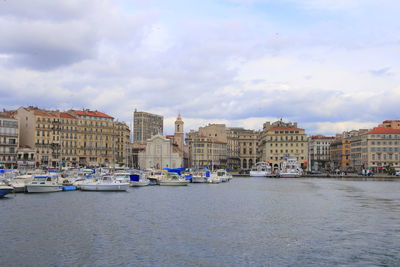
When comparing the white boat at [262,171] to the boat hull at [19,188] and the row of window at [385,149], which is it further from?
the boat hull at [19,188]

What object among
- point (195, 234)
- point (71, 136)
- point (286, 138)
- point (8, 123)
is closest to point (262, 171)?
point (286, 138)

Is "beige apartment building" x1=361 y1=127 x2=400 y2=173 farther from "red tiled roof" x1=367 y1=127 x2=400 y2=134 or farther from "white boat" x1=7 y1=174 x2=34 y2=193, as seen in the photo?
"white boat" x1=7 y1=174 x2=34 y2=193

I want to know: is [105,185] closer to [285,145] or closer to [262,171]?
[262,171]

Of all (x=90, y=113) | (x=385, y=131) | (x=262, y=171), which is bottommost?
(x=262, y=171)

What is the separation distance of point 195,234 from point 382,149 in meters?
132

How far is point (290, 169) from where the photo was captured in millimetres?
150000

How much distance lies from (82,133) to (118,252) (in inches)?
4539

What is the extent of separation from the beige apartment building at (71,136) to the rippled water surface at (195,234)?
78.4 m

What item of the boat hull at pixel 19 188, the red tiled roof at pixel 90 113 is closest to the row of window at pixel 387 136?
the red tiled roof at pixel 90 113

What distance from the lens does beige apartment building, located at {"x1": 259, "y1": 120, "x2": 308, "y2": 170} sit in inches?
6565

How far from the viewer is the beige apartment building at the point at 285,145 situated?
547 ft

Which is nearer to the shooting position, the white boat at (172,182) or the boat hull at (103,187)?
the boat hull at (103,187)

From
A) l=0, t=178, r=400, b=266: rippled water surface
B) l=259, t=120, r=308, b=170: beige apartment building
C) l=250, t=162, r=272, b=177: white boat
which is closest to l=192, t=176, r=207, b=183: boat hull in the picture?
l=250, t=162, r=272, b=177: white boat

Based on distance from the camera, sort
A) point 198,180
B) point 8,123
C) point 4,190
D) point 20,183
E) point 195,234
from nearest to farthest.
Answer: point 195,234 < point 4,190 < point 20,183 < point 198,180 < point 8,123
